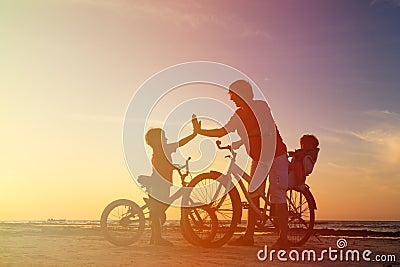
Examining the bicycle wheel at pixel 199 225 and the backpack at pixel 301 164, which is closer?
the bicycle wheel at pixel 199 225

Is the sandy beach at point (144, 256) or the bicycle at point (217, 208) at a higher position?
the bicycle at point (217, 208)

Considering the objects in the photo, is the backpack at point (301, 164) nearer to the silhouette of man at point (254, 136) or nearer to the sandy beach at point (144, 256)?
the silhouette of man at point (254, 136)

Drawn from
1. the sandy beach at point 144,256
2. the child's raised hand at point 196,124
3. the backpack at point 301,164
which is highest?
the child's raised hand at point 196,124

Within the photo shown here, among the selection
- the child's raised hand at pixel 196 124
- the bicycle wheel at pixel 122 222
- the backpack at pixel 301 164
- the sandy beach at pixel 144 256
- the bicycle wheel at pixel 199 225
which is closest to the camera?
A: the sandy beach at pixel 144 256

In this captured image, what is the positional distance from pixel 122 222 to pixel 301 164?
3209mm

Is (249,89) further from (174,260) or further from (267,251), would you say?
(174,260)

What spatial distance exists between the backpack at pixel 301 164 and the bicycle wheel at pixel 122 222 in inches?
107

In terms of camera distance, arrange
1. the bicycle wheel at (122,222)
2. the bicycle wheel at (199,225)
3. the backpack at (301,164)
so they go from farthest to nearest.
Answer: the bicycle wheel at (122,222) < the backpack at (301,164) < the bicycle wheel at (199,225)

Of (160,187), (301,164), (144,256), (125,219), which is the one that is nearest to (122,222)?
(125,219)

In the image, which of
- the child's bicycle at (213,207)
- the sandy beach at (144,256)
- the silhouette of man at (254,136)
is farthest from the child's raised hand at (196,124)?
the sandy beach at (144,256)

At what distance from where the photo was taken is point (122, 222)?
31.0ft

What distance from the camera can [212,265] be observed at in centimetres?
624

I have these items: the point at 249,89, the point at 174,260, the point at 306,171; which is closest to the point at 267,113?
the point at 249,89

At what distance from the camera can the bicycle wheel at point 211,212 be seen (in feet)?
27.0
